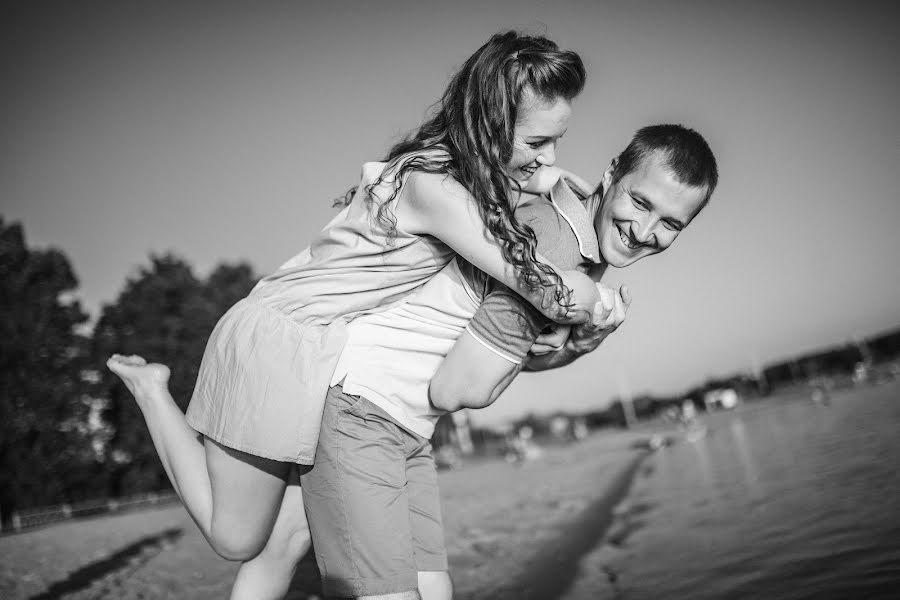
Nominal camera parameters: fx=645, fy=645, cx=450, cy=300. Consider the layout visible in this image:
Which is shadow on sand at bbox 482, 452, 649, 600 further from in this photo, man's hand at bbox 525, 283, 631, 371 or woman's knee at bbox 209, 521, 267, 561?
woman's knee at bbox 209, 521, 267, 561

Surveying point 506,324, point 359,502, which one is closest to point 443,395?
point 506,324

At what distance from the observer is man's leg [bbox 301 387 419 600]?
2.08 m

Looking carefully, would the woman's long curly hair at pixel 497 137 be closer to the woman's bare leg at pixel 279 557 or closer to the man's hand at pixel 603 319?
the man's hand at pixel 603 319

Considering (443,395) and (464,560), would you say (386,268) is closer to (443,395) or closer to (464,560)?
(443,395)

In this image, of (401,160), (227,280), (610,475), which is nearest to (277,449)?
(401,160)

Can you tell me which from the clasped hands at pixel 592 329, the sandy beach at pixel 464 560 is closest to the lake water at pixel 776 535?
the sandy beach at pixel 464 560

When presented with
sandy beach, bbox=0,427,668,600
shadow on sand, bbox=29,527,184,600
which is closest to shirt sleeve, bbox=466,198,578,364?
sandy beach, bbox=0,427,668,600

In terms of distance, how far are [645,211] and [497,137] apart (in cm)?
70

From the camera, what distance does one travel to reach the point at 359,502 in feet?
6.93

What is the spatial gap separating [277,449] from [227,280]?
1456 inches

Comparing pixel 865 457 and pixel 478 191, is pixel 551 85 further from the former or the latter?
pixel 865 457

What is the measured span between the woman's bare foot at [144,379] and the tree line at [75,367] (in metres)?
26.5

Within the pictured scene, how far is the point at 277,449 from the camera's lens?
2109mm

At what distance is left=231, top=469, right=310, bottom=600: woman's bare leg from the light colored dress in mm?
667
